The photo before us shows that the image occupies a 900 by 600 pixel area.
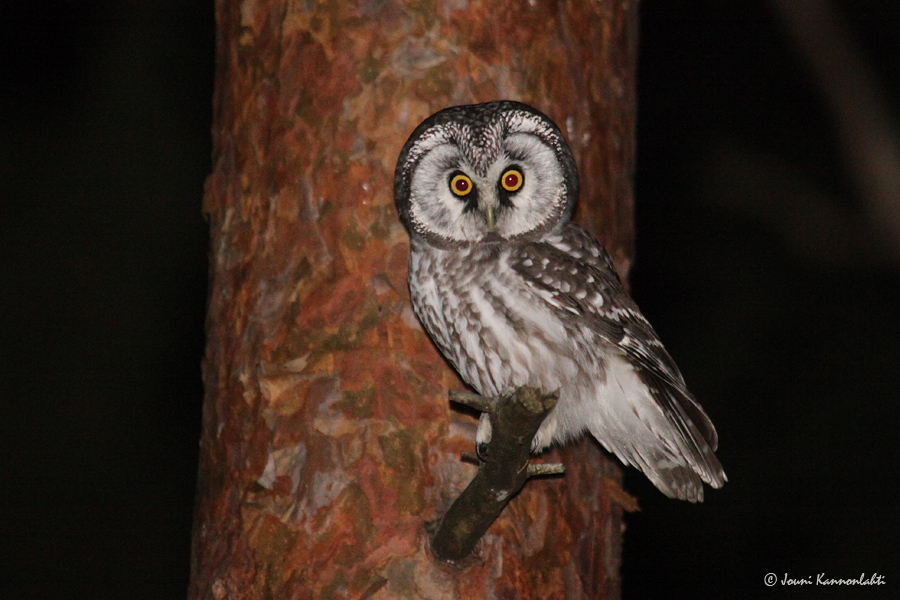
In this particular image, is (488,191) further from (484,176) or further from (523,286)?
(523,286)

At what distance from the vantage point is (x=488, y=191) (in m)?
2.48

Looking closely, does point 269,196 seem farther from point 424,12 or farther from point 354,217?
point 424,12

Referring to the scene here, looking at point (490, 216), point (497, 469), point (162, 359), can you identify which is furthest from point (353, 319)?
point (162, 359)

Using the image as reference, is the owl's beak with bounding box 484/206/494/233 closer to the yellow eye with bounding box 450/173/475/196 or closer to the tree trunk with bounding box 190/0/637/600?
the yellow eye with bounding box 450/173/475/196

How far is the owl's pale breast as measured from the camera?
8.29 feet

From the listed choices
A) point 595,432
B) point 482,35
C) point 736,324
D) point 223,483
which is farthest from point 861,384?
point 223,483

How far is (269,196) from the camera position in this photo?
2.70 metres

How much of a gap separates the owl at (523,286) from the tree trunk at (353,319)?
0.47 feet

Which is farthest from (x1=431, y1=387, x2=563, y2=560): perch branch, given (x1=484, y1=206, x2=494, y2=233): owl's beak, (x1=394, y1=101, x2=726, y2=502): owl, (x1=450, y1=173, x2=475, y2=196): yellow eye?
(x1=450, y1=173, x2=475, y2=196): yellow eye

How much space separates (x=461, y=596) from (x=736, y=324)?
182 inches

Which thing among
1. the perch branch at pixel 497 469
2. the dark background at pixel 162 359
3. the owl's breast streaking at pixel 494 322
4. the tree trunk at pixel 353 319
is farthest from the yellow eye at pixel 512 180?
the dark background at pixel 162 359

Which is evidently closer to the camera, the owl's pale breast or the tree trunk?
the tree trunk

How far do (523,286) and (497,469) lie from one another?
0.77m

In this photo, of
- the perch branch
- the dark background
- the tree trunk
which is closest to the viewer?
the perch branch
